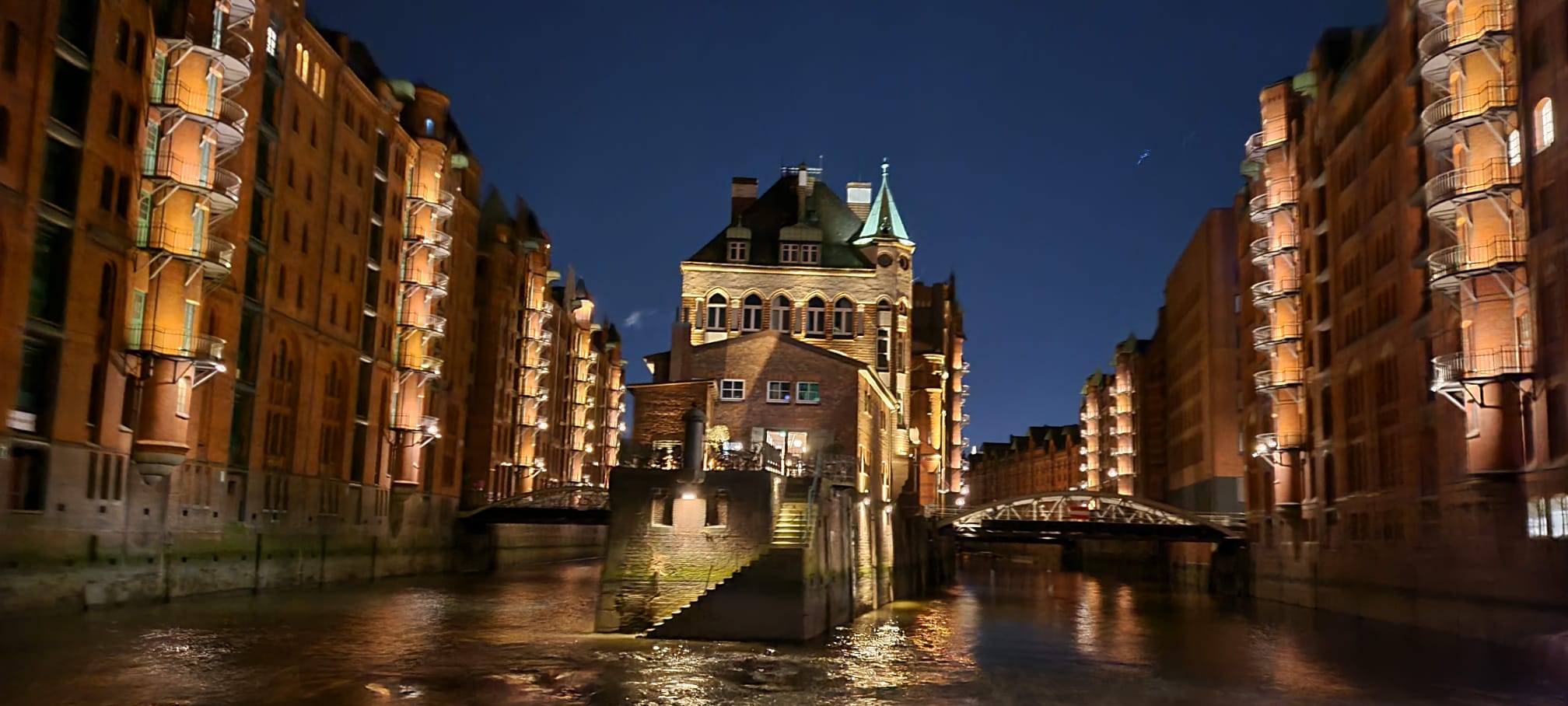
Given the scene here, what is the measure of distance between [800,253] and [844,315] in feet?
17.1

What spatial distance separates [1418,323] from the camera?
1993 inches

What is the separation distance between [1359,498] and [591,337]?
317 ft

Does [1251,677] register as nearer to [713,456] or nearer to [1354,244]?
[713,456]

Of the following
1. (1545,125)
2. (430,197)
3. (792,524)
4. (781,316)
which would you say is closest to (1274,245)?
(1545,125)

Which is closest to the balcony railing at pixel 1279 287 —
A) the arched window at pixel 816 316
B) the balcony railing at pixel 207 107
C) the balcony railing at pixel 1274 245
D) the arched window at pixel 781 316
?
the balcony railing at pixel 1274 245

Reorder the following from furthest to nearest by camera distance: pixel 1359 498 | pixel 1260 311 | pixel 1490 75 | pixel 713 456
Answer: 1. pixel 1260 311
2. pixel 1359 498
3. pixel 713 456
4. pixel 1490 75

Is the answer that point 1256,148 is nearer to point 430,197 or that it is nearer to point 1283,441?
point 1283,441

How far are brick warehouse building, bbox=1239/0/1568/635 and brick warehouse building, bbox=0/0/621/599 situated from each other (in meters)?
45.2

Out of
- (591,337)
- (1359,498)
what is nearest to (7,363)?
(1359,498)

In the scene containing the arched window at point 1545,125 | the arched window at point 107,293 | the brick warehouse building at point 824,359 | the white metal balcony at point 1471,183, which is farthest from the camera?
the brick warehouse building at point 824,359

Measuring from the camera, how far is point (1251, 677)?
1421 inches

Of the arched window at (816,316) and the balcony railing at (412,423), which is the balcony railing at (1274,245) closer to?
the arched window at (816,316)

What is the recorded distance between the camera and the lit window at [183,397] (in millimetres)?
48250

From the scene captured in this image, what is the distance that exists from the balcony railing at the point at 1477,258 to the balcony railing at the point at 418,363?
53.9 metres
